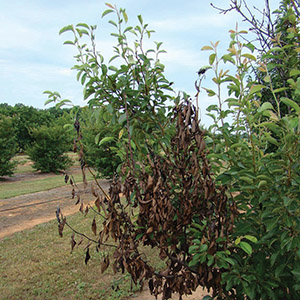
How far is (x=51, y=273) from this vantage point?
4.66m

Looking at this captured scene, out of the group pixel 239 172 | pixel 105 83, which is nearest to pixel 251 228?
pixel 239 172

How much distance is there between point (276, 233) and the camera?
1.72 meters

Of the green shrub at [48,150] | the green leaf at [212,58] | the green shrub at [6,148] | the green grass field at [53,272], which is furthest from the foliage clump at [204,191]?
the green shrub at [48,150]

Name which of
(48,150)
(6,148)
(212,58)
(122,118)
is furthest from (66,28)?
(48,150)

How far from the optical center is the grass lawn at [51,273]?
12.9 ft

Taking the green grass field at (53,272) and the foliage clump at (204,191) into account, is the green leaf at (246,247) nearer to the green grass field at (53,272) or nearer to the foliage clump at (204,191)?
the foliage clump at (204,191)

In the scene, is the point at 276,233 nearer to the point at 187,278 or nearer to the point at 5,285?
the point at 187,278

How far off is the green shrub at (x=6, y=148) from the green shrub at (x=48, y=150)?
1.31 m

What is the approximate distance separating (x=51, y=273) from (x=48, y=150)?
632 inches

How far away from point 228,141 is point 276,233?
55 cm

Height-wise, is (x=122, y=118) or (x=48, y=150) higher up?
(x=122, y=118)

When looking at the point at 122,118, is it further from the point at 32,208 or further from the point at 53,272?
the point at 32,208

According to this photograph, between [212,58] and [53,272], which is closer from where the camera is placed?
[212,58]

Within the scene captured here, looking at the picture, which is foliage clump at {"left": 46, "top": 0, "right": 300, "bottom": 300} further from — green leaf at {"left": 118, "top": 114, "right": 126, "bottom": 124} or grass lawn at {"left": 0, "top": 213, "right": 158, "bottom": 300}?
grass lawn at {"left": 0, "top": 213, "right": 158, "bottom": 300}
